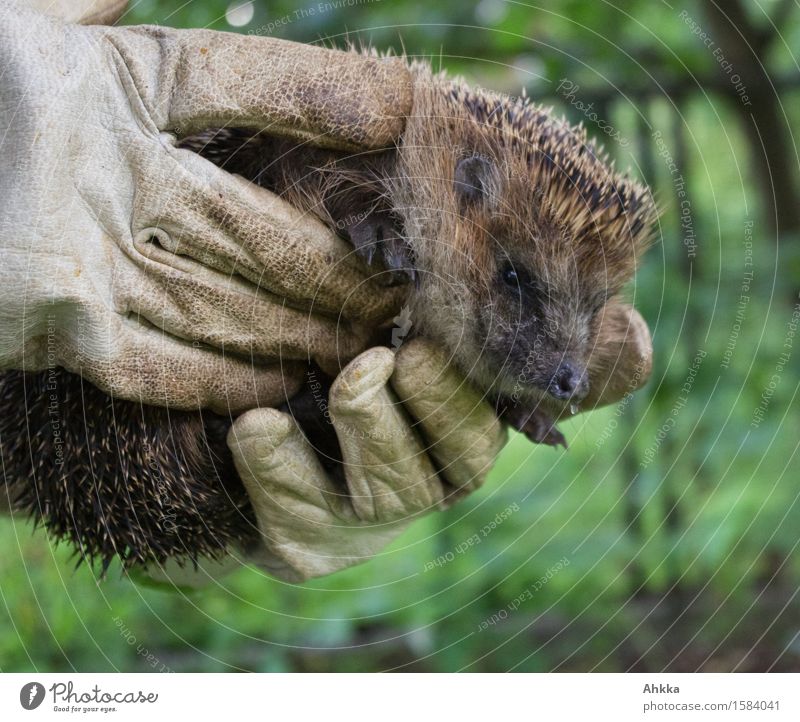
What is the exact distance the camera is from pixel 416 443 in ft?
6.12

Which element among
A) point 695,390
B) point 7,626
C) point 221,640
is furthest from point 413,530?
point 7,626

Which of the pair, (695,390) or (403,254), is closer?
(403,254)

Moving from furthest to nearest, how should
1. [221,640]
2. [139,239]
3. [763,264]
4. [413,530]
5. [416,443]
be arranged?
[413,530]
[221,640]
[763,264]
[416,443]
[139,239]

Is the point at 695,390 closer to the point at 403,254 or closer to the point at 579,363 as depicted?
the point at 579,363

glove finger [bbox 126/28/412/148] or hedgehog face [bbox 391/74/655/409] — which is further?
hedgehog face [bbox 391/74/655/409]

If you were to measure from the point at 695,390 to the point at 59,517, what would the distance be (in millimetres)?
2873

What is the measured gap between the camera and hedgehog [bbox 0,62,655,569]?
1710 millimetres
